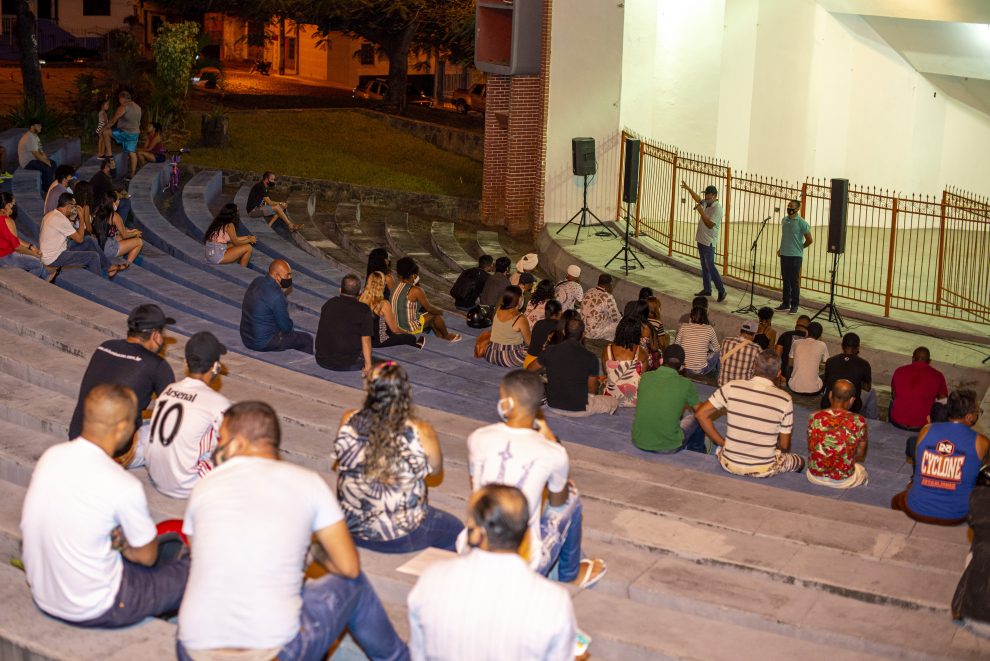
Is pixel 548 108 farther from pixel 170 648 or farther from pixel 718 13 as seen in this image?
pixel 170 648

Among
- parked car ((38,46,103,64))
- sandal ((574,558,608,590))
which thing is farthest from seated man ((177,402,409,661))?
parked car ((38,46,103,64))

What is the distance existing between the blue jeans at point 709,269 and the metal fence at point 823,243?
0.58 meters

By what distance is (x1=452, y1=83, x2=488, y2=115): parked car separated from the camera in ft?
145

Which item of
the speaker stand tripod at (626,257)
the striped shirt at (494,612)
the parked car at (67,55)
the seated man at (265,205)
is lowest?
the striped shirt at (494,612)

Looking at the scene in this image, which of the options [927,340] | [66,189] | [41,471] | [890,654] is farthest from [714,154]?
[41,471]

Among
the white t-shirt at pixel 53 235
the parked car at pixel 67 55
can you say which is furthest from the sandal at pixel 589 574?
the parked car at pixel 67 55

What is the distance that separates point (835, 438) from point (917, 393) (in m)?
3.18

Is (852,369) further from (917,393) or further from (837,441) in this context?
(837,441)

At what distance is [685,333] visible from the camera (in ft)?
46.6

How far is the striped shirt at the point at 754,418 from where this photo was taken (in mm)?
9516

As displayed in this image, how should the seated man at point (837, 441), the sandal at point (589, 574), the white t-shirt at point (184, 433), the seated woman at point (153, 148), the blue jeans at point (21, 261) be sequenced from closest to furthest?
the sandal at point (589, 574), the white t-shirt at point (184, 433), the seated man at point (837, 441), the blue jeans at point (21, 261), the seated woman at point (153, 148)

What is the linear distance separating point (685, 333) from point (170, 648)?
9.13 m

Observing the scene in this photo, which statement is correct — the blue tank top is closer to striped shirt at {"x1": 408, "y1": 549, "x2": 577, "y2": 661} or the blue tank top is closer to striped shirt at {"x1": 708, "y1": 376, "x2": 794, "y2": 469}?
striped shirt at {"x1": 708, "y1": 376, "x2": 794, "y2": 469}

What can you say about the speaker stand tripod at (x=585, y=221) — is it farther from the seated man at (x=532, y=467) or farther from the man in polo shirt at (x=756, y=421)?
the seated man at (x=532, y=467)
